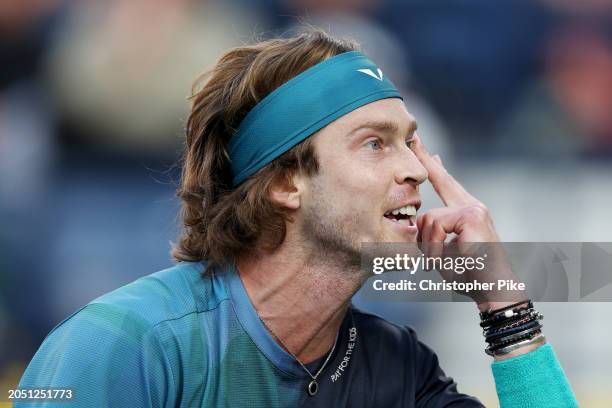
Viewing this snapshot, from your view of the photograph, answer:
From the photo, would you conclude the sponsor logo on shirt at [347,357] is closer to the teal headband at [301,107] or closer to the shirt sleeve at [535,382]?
the shirt sleeve at [535,382]

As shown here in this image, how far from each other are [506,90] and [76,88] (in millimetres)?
3152

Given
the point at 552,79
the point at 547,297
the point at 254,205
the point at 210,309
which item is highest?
the point at 552,79

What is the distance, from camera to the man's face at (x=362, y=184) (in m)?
2.69

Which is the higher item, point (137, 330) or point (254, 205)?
point (254, 205)

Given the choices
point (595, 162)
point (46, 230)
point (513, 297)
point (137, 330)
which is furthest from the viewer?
point (595, 162)

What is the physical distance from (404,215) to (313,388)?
0.60 metres

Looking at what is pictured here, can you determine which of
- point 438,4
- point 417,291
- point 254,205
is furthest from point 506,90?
point 254,205

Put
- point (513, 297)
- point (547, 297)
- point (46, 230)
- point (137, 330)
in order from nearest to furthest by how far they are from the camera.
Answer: point (137, 330), point (513, 297), point (547, 297), point (46, 230)

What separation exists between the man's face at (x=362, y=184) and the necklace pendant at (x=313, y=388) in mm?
414

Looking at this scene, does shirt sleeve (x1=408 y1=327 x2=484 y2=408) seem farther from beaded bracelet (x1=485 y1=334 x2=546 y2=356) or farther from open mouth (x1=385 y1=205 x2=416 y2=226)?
open mouth (x1=385 y1=205 x2=416 y2=226)

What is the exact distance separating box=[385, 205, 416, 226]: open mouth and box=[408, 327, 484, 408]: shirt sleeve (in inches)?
18.2

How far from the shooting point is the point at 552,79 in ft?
21.8

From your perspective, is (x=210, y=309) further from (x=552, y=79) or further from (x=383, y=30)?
(x=552, y=79)

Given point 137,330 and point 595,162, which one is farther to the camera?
point 595,162
